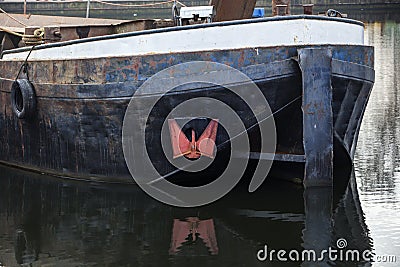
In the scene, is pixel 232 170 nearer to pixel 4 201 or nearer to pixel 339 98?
pixel 339 98

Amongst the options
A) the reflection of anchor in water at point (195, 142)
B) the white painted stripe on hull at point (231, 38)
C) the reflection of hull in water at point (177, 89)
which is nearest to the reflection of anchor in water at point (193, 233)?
the reflection of anchor in water at point (195, 142)

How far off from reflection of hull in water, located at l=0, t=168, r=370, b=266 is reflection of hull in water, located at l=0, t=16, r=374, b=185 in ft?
1.67

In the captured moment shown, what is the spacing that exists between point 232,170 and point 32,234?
8.98 feet

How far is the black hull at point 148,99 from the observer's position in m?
9.61

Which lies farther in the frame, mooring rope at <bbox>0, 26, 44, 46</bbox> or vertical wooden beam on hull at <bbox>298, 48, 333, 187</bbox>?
mooring rope at <bbox>0, 26, 44, 46</bbox>

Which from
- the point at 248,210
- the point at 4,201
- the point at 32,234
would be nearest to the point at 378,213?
the point at 248,210

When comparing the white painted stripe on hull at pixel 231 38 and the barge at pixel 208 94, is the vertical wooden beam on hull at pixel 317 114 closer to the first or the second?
the barge at pixel 208 94

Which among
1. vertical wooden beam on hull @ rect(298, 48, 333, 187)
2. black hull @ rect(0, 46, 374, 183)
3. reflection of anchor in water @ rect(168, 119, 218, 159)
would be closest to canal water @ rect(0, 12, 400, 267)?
vertical wooden beam on hull @ rect(298, 48, 333, 187)

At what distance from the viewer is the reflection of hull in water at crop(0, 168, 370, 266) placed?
815cm

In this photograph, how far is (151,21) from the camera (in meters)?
10.9

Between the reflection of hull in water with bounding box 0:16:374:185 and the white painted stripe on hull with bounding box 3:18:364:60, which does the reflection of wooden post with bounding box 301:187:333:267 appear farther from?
the white painted stripe on hull with bounding box 3:18:364:60

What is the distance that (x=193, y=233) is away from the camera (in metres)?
8.70

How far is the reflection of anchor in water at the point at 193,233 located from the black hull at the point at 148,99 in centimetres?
120

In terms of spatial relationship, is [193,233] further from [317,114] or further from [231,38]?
[231,38]
